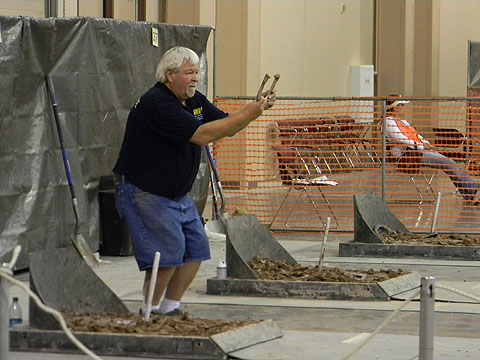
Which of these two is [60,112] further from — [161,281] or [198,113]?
[161,281]

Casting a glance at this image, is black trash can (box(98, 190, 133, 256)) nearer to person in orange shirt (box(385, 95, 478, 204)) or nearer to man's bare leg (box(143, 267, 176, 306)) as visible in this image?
man's bare leg (box(143, 267, 176, 306))

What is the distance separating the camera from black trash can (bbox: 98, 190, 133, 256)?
12.7 m

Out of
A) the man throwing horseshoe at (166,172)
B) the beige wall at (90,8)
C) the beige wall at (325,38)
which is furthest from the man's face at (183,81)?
the beige wall at (90,8)

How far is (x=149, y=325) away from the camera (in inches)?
306

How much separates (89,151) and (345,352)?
5421 mm

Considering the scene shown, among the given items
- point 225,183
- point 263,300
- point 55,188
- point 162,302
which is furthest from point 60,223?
point 225,183

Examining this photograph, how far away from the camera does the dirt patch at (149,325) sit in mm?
7621

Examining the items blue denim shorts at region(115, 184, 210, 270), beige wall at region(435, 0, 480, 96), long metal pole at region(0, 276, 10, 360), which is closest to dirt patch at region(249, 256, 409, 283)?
blue denim shorts at region(115, 184, 210, 270)

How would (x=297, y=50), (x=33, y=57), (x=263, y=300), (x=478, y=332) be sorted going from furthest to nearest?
(x=297, y=50)
(x=33, y=57)
(x=263, y=300)
(x=478, y=332)

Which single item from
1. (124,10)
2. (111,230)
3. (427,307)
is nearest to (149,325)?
(427,307)

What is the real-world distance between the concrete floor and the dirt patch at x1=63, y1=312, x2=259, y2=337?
0.87 ft

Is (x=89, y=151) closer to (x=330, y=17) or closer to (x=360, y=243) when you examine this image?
(x=360, y=243)

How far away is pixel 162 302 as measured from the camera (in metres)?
8.55

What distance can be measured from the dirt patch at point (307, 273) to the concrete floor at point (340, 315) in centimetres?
38
